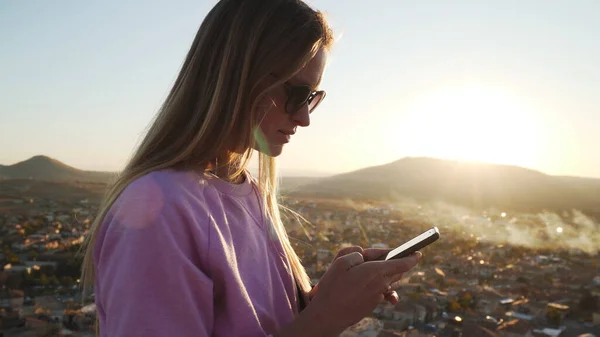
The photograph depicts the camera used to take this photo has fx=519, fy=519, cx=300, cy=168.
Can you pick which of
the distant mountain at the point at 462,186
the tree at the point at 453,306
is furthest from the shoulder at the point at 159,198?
the distant mountain at the point at 462,186

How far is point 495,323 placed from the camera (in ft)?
37.3

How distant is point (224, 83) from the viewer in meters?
0.83

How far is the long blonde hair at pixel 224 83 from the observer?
83cm

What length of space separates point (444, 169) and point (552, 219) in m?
26.6

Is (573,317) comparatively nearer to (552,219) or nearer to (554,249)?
(554,249)

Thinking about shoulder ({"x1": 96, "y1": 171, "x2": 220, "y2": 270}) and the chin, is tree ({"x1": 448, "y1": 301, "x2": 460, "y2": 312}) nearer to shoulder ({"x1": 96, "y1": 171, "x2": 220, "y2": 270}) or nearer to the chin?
the chin

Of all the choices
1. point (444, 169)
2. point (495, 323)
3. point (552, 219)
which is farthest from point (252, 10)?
point (444, 169)

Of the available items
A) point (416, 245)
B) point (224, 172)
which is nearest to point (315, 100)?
point (224, 172)

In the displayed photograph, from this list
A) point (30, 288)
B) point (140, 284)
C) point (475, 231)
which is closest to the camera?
point (140, 284)

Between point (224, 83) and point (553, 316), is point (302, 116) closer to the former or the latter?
point (224, 83)

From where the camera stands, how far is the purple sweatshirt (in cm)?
64

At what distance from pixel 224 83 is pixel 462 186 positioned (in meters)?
47.3

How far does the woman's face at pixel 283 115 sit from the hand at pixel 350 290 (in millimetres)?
261

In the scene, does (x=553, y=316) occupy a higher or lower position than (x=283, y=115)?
lower
